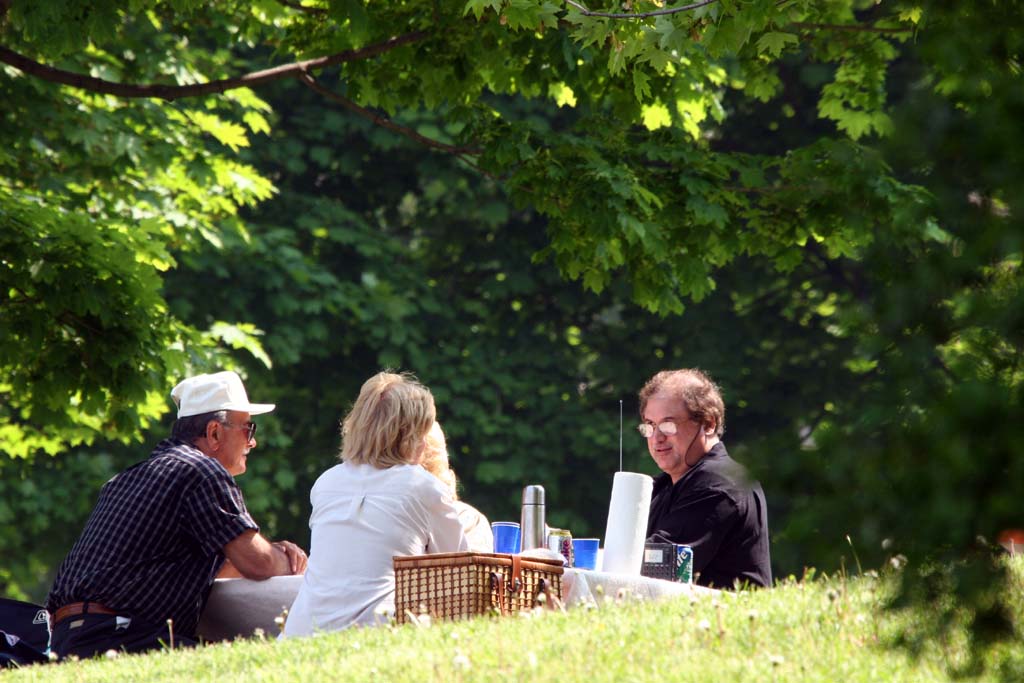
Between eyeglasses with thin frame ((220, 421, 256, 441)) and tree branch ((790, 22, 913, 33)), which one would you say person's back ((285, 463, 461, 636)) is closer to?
eyeglasses with thin frame ((220, 421, 256, 441))

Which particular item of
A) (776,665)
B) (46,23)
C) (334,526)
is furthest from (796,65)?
(776,665)

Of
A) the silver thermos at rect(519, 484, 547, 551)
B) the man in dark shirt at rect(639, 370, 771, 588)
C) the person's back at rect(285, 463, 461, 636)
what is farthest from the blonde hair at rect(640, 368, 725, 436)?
the person's back at rect(285, 463, 461, 636)

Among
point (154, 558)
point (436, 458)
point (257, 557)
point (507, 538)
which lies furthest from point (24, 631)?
point (507, 538)

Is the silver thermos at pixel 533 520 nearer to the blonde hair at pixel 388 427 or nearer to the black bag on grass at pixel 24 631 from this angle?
the blonde hair at pixel 388 427

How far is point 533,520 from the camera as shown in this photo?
Answer: 605cm

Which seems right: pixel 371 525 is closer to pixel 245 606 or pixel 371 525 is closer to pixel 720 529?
pixel 245 606

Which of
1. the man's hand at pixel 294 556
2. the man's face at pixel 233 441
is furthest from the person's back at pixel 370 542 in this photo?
the man's face at pixel 233 441

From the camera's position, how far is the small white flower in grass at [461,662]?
4.22 metres

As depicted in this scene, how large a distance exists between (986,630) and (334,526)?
13.0 feet

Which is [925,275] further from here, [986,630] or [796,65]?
[796,65]

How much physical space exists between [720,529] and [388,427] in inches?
57.9

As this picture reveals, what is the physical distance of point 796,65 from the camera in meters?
18.9

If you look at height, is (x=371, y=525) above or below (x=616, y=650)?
above

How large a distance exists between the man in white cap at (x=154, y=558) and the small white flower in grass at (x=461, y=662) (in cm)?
217
